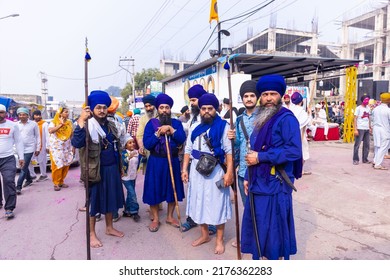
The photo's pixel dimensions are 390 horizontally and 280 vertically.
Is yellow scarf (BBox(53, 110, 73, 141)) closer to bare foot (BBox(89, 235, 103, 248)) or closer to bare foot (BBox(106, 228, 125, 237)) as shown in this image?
bare foot (BBox(106, 228, 125, 237))

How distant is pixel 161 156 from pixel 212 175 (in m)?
0.96

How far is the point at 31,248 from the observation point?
3.58m

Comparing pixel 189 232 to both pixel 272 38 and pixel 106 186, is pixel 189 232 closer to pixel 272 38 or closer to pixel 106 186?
pixel 106 186

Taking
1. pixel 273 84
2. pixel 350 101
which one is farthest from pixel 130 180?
pixel 350 101

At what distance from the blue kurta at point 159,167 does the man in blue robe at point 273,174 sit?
1.64 meters

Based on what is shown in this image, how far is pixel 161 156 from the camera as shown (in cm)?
401

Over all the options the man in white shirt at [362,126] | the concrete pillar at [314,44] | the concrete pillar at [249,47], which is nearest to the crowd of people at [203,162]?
the man in white shirt at [362,126]

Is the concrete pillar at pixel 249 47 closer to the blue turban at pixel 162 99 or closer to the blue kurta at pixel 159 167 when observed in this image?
the blue turban at pixel 162 99

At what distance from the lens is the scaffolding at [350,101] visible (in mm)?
11859

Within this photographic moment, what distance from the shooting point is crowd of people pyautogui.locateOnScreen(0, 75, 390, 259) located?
7.99 feet

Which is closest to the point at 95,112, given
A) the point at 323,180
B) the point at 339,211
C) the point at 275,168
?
the point at 275,168

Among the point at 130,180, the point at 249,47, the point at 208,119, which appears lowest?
the point at 130,180
